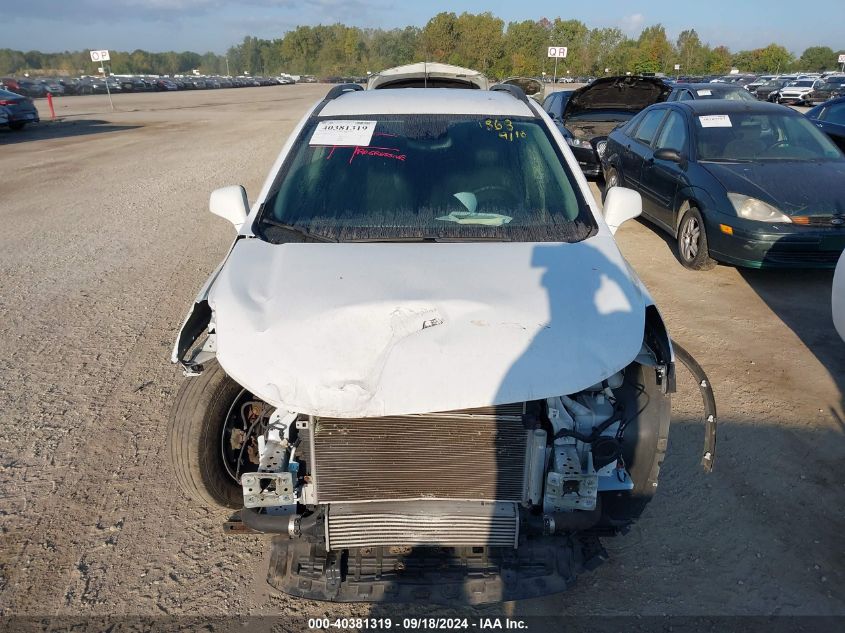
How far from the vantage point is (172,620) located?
251 cm

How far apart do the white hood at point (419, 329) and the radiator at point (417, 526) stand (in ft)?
1.70

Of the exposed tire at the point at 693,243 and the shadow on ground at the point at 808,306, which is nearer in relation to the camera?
the shadow on ground at the point at 808,306

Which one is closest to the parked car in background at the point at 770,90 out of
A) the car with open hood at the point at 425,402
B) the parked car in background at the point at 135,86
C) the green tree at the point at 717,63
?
the car with open hood at the point at 425,402

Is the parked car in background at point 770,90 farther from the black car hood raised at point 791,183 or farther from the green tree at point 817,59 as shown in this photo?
the green tree at point 817,59

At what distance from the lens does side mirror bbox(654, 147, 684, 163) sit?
6.76 m

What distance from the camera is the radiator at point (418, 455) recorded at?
91.3 inches

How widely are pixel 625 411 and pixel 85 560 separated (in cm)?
252

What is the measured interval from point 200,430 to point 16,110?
22008mm

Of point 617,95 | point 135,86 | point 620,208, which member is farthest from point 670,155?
point 135,86

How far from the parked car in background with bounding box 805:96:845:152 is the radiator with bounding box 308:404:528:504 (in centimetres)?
1046

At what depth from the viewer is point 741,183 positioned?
20.1 ft

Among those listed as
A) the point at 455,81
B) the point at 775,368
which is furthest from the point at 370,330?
the point at 455,81

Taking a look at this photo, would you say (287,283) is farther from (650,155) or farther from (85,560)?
(650,155)

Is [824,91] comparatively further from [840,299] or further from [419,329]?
[419,329]
